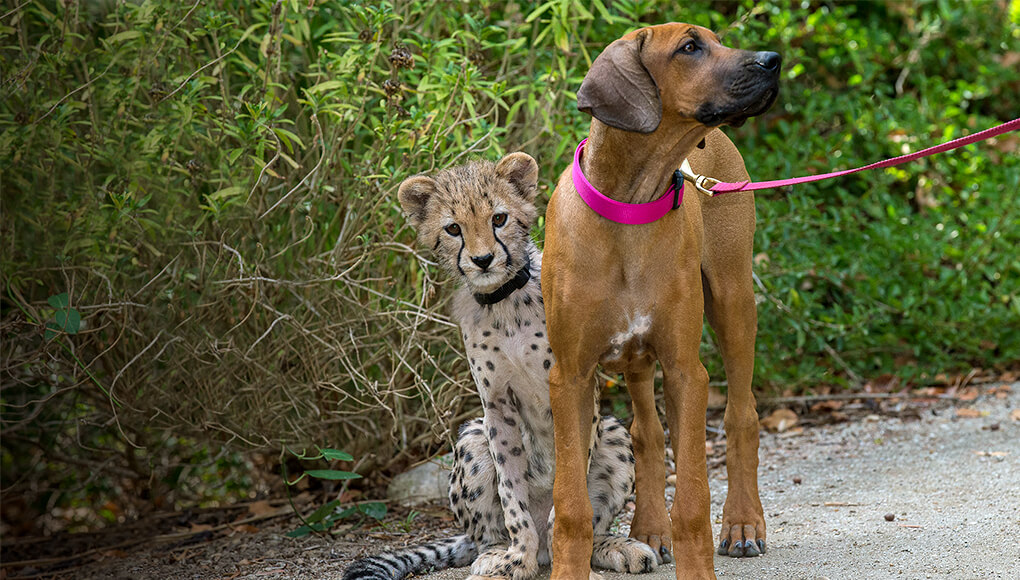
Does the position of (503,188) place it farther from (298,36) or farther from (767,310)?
(767,310)

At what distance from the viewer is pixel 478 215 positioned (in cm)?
431

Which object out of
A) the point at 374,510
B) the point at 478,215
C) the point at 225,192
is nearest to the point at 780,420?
the point at 374,510

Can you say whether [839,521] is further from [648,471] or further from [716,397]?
[716,397]

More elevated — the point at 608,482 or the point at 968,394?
the point at 608,482

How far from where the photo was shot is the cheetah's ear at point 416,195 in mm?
4480

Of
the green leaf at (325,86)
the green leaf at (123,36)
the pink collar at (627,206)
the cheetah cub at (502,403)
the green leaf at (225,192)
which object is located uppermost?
the green leaf at (123,36)

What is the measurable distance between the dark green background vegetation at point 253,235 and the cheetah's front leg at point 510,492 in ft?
2.50

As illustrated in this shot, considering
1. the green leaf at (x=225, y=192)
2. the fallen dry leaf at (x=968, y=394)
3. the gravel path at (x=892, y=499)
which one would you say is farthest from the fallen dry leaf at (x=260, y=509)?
the fallen dry leaf at (x=968, y=394)

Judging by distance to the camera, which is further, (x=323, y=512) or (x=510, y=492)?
(x=323, y=512)

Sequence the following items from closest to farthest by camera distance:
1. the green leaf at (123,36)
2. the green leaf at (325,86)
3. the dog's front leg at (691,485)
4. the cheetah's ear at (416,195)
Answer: the dog's front leg at (691,485) → the cheetah's ear at (416,195) → the green leaf at (123,36) → the green leaf at (325,86)

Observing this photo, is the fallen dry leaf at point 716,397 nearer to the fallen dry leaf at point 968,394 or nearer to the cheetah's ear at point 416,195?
the fallen dry leaf at point 968,394

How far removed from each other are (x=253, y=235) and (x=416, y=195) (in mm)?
1397

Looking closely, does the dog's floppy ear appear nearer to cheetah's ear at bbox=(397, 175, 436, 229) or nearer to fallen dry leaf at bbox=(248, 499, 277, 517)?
cheetah's ear at bbox=(397, 175, 436, 229)

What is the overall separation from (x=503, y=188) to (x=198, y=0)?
1.71 metres
